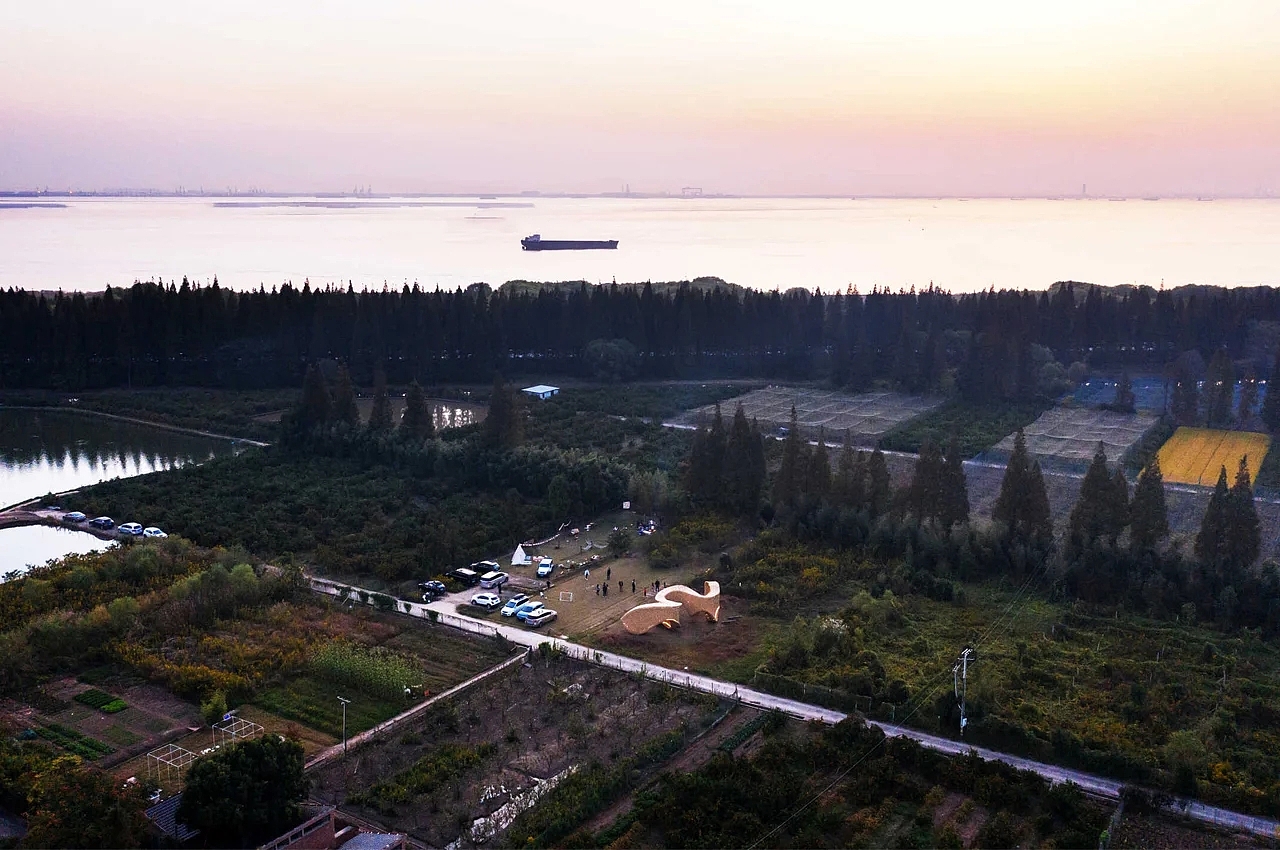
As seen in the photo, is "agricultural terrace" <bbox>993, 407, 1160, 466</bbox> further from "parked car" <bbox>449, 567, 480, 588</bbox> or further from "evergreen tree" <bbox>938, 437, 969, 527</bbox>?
"parked car" <bbox>449, 567, 480, 588</bbox>

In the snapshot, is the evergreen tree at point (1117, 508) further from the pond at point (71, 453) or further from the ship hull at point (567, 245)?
the ship hull at point (567, 245)

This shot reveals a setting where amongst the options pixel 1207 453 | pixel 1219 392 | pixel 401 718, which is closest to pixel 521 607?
pixel 401 718

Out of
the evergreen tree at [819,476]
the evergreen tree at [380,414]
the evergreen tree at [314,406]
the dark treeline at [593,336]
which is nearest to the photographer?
the evergreen tree at [819,476]

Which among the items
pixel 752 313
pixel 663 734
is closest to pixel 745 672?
pixel 663 734

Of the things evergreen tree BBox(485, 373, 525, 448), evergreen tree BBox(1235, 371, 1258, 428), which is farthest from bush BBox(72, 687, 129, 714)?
evergreen tree BBox(1235, 371, 1258, 428)

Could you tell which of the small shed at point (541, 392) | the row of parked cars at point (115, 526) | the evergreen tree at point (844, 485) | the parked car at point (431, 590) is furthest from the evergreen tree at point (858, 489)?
the small shed at point (541, 392)
